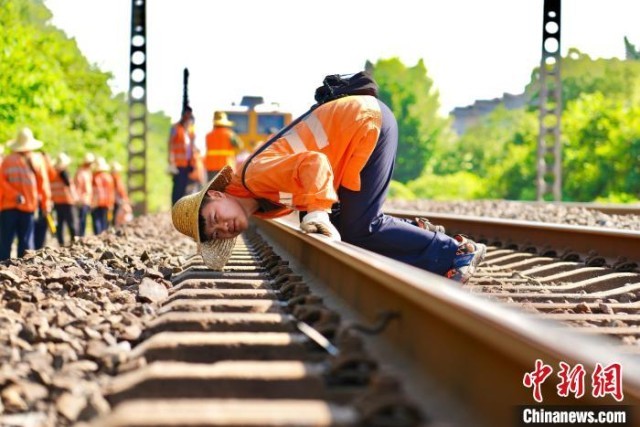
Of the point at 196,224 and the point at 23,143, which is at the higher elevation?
the point at 23,143

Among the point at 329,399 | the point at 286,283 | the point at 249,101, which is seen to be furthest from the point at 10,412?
the point at 249,101

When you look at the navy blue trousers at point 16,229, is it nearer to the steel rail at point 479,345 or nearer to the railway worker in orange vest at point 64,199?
the railway worker in orange vest at point 64,199

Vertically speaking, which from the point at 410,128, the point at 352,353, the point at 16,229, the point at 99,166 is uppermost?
the point at 410,128

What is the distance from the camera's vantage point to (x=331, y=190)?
459 cm

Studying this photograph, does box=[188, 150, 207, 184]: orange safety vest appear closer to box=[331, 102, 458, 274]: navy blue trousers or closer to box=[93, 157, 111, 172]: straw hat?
box=[93, 157, 111, 172]: straw hat

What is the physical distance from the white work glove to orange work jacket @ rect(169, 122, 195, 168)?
10.6 meters

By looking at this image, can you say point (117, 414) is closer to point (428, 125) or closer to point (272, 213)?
point (272, 213)

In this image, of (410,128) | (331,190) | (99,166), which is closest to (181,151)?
(99,166)

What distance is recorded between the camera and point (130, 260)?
21.0 feet

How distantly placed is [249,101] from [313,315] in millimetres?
42840

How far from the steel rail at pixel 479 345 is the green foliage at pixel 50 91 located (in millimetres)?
16486

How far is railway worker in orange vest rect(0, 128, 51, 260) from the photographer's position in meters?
11.3

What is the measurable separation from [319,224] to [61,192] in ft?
41.5

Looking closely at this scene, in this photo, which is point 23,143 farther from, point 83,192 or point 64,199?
point 83,192
